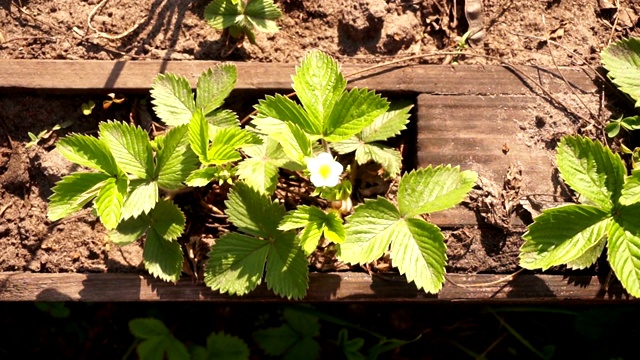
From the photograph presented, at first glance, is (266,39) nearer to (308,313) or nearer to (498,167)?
(498,167)

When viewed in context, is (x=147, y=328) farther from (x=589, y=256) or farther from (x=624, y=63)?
(x=624, y=63)

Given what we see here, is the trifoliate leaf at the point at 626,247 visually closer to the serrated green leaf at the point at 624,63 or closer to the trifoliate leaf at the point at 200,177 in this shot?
the serrated green leaf at the point at 624,63

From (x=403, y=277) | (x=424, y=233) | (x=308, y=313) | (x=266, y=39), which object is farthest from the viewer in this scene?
(x=308, y=313)

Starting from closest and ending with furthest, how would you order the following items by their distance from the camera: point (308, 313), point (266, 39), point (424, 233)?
point (424, 233)
point (266, 39)
point (308, 313)

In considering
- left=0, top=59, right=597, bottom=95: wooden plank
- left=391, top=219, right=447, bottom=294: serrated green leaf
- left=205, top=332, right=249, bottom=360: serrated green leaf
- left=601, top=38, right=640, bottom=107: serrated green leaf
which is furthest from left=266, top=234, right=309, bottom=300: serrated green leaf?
left=601, top=38, right=640, bottom=107: serrated green leaf

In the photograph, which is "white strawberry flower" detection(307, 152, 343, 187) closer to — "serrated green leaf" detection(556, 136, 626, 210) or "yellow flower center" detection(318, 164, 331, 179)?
"yellow flower center" detection(318, 164, 331, 179)

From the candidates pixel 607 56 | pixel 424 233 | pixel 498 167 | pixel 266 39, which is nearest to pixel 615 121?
pixel 607 56

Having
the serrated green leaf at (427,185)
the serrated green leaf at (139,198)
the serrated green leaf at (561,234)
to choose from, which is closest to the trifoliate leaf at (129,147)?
the serrated green leaf at (139,198)
